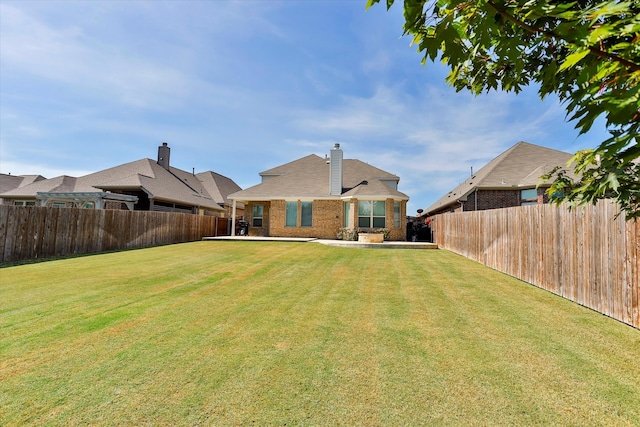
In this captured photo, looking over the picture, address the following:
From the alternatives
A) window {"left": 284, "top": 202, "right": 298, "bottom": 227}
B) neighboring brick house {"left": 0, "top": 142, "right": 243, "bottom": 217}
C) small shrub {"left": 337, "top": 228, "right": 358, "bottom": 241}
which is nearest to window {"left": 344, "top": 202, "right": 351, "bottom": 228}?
small shrub {"left": 337, "top": 228, "right": 358, "bottom": 241}

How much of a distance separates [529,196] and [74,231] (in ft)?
79.8

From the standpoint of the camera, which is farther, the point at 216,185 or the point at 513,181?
the point at 216,185

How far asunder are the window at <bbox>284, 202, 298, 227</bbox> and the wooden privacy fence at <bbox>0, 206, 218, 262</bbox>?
762cm

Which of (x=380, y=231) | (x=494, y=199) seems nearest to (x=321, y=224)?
(x=380, y=231)

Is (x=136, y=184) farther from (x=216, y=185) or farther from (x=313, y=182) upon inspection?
(x=216, y=185)

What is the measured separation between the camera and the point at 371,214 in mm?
19484

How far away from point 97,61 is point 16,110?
459 cm

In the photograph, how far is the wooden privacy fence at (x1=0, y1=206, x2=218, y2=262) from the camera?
9953mm

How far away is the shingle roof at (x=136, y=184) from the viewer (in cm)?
2183

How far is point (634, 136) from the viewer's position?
146 cm

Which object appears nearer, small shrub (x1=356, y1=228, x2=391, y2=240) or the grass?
the grass

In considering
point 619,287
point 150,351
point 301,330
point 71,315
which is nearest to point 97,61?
point 71,315

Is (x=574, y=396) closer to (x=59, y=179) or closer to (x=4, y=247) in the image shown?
(x=4, y=247)

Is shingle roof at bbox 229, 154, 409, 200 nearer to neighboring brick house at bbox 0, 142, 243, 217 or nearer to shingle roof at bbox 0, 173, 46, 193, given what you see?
neighboring brick house at bbox 0, 142, 243, 217
